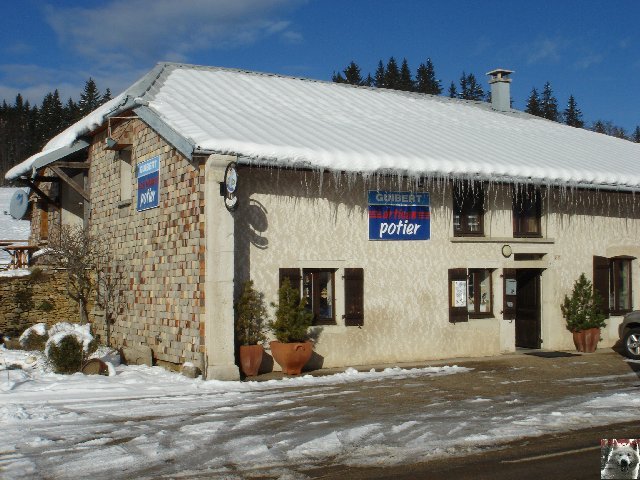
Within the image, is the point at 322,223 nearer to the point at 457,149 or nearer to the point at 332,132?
the point at 332,132

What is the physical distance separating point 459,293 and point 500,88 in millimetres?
12001

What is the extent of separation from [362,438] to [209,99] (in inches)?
→ 405

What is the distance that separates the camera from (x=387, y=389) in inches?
441

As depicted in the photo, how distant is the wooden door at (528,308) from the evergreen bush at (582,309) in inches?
25.3

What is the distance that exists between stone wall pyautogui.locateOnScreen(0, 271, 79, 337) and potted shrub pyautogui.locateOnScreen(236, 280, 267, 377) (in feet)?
20.8

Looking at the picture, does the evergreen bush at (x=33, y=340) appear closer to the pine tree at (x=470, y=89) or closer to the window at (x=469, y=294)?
the window at (x=469, y=294)

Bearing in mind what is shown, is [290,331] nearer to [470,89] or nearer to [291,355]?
[291,355]

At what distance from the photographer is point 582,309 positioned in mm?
17000

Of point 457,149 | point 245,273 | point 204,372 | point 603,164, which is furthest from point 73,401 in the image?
point 603,164

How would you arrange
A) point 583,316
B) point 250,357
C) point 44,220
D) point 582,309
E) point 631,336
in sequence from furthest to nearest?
point 44,220
point 582,309
point 583,316
point 631,336
point 250,357

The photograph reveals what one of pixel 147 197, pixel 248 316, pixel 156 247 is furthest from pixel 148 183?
pixel 248 316

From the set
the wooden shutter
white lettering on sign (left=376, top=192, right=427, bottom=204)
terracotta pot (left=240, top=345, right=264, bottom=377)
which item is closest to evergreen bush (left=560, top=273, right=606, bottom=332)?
white lettering on sign (left=376, top=192, right=427, bottom=204)

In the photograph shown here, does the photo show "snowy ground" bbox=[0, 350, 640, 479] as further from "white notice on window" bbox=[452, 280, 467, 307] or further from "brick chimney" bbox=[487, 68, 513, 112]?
"brick chimney" bbox=[487, 68, 513, 112]

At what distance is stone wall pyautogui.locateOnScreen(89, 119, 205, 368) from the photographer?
41.8ft
